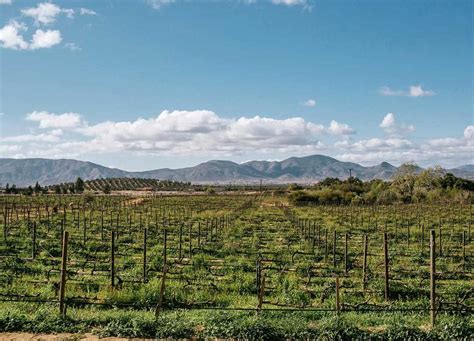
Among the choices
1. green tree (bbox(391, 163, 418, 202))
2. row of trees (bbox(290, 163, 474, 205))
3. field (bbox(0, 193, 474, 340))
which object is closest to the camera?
field (bbox(0, 193, 474, 340))

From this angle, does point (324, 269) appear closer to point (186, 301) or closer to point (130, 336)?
point (186, 301)

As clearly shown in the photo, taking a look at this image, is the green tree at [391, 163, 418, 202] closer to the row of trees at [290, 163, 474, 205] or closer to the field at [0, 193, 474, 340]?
the row of trees at [290, 163, 474, 205]

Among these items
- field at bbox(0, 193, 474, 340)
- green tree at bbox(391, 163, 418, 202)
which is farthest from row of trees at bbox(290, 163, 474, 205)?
field at bbox(0, 193, 474, 340)

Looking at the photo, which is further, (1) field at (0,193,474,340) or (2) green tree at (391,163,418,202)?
(2) green tree at (391,163,418,202)

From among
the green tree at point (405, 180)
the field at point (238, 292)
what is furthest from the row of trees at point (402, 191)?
the field at point (238, 292)

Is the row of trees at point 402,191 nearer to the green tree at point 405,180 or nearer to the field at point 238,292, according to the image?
the green tree at point 405,180

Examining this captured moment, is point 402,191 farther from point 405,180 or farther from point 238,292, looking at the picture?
point 238,292

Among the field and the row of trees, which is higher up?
the row of trees

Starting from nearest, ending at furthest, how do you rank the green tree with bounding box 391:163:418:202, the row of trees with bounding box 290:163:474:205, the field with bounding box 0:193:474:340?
1. the field with bounding box 0:193:474:340
2. the row of trees with bounding box 290:163:474:205
3. the green tree with bounding box 391:163:418:202

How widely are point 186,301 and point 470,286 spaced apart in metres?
8.22

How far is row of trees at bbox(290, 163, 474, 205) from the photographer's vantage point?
245 feet

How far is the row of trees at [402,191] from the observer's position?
7475 cm

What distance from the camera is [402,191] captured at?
8394 cm

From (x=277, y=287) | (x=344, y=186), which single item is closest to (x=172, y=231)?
(x=277, y=287)
